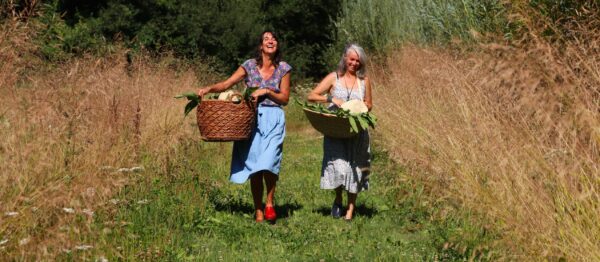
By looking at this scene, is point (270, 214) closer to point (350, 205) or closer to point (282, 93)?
point (350, 205)

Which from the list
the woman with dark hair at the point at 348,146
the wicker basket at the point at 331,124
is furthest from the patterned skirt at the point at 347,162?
the wicker basket at the point at 331,124

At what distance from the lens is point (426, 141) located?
8266mm

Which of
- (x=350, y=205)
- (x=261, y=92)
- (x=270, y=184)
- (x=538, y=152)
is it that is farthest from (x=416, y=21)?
(x=538, y=152)

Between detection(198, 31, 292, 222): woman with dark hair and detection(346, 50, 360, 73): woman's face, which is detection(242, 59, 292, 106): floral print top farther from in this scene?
detection(346, 50, 360, 73): woman's face

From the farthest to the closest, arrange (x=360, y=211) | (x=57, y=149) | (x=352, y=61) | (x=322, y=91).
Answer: (x=360, y=211) < (x=322, y=91) < (x=352, y=61) < (x=57, y=149)

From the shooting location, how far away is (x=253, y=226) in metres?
7.55

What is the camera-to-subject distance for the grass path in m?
5.86

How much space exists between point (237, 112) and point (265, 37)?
943 mm

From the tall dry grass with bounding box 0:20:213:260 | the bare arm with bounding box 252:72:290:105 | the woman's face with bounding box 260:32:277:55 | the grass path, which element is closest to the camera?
the tall dry grass with bounding box 0:20:213:260

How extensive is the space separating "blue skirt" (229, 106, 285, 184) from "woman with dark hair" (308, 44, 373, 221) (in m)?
0.48

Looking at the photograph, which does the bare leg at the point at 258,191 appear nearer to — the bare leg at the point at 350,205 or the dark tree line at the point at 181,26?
the bare leg at the point at 350,205

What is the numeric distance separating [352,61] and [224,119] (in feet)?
5.03

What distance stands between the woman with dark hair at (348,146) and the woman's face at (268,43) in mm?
644

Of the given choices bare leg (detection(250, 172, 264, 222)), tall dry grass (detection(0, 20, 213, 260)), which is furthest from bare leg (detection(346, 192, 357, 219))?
tall dry grass (detection(0, 20, 213, 260))
